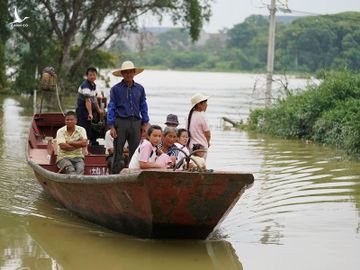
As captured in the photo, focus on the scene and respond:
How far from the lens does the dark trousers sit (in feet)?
30.3

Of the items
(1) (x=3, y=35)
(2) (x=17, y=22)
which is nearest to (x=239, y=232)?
(2) (x=17, y=22)

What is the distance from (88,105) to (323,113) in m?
7.76

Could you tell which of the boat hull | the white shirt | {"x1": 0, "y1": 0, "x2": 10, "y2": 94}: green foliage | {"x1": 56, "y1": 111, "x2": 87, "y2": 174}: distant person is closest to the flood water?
the boat hull

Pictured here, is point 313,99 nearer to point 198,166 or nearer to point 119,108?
point 119,108

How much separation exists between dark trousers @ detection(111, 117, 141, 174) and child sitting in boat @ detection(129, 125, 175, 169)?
1.15 m

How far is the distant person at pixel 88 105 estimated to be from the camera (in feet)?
37.1

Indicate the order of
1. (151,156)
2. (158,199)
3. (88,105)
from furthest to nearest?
(88,105) < (151,156) < (158,199)

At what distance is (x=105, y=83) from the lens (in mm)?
39375

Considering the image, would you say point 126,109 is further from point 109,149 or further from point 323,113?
point 323,113

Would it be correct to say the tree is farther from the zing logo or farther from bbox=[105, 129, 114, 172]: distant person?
bbox=[105, 129, 114, 172]: distant person

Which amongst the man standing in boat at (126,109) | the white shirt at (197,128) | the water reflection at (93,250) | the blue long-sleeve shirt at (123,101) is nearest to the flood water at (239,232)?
the water reflection at (93,250)

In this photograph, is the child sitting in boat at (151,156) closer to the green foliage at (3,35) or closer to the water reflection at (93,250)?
the water reflection at (93,250)

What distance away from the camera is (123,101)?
9.16m

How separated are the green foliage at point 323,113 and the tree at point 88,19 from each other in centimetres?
1036
